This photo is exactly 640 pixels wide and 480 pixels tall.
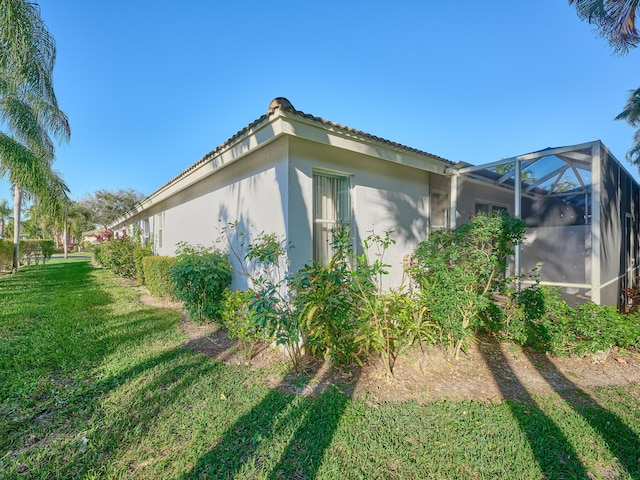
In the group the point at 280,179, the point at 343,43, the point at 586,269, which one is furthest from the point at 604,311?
the point at 343,43

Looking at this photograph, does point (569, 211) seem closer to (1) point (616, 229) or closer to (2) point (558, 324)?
(1) point (616, 229)

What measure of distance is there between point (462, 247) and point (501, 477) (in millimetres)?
2856

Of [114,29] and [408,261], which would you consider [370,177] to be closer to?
[408,261]

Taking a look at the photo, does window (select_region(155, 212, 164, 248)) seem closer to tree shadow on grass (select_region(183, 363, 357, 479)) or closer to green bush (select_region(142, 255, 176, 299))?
green bush (select_region(142, 255, 176, 299))

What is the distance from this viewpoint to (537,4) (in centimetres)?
725

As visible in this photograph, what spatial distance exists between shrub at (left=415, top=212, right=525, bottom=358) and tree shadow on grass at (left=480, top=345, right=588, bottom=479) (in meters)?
0.77

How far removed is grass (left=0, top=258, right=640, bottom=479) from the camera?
2271 millimetres

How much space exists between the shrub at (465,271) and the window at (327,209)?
1671mm

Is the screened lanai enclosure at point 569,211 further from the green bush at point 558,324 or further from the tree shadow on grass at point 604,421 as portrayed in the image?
the tree shadow on grass at point 604,421

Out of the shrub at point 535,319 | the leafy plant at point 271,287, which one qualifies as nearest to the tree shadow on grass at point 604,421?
the shrub at point 535,319

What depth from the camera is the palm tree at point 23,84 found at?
6785 millimetres

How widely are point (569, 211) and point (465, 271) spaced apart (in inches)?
157

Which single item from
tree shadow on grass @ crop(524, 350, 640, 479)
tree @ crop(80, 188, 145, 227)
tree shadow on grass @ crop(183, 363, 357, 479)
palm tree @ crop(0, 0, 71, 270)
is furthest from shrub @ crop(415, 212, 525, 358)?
tree @ crop(80, 188, 145, 227)

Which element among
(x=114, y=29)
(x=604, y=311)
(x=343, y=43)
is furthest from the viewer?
(x=343, y=43)
